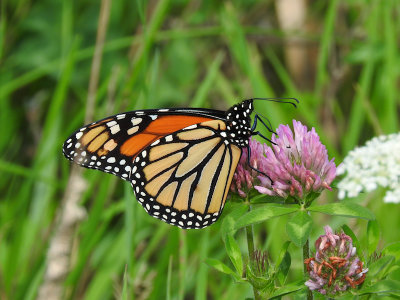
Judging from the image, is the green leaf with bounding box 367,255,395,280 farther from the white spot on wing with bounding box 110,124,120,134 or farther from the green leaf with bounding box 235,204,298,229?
the white spot on wing with bounding box 110,124,120,134

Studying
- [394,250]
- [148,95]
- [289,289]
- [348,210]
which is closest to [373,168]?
[348,210]

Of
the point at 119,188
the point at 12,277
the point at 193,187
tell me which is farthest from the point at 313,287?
the point at 119,188

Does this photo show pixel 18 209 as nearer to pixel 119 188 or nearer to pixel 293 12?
pixel 119 188

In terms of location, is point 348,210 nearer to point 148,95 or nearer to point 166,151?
point 166,151

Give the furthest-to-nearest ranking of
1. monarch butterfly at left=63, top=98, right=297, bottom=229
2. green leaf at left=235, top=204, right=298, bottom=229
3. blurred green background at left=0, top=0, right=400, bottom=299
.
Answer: blurred green background at left=0, top=0, right=400, bottom=299, monarch butterfly at left=63, top=98, right=297, bottom=229, green leaf at left=235, top=204, right=298, bottom=229

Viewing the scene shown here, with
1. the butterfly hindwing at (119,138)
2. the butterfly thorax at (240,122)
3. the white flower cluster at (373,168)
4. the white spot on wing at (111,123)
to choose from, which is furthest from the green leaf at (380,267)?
the white spot on wing at (111,123)

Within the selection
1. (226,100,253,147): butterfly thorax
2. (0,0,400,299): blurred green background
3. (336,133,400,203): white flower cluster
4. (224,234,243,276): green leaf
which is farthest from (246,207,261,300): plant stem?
(0,0,400,299): blurred green background

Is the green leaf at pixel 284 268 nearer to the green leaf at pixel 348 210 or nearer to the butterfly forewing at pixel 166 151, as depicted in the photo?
the green leaf at pixel 348 210
